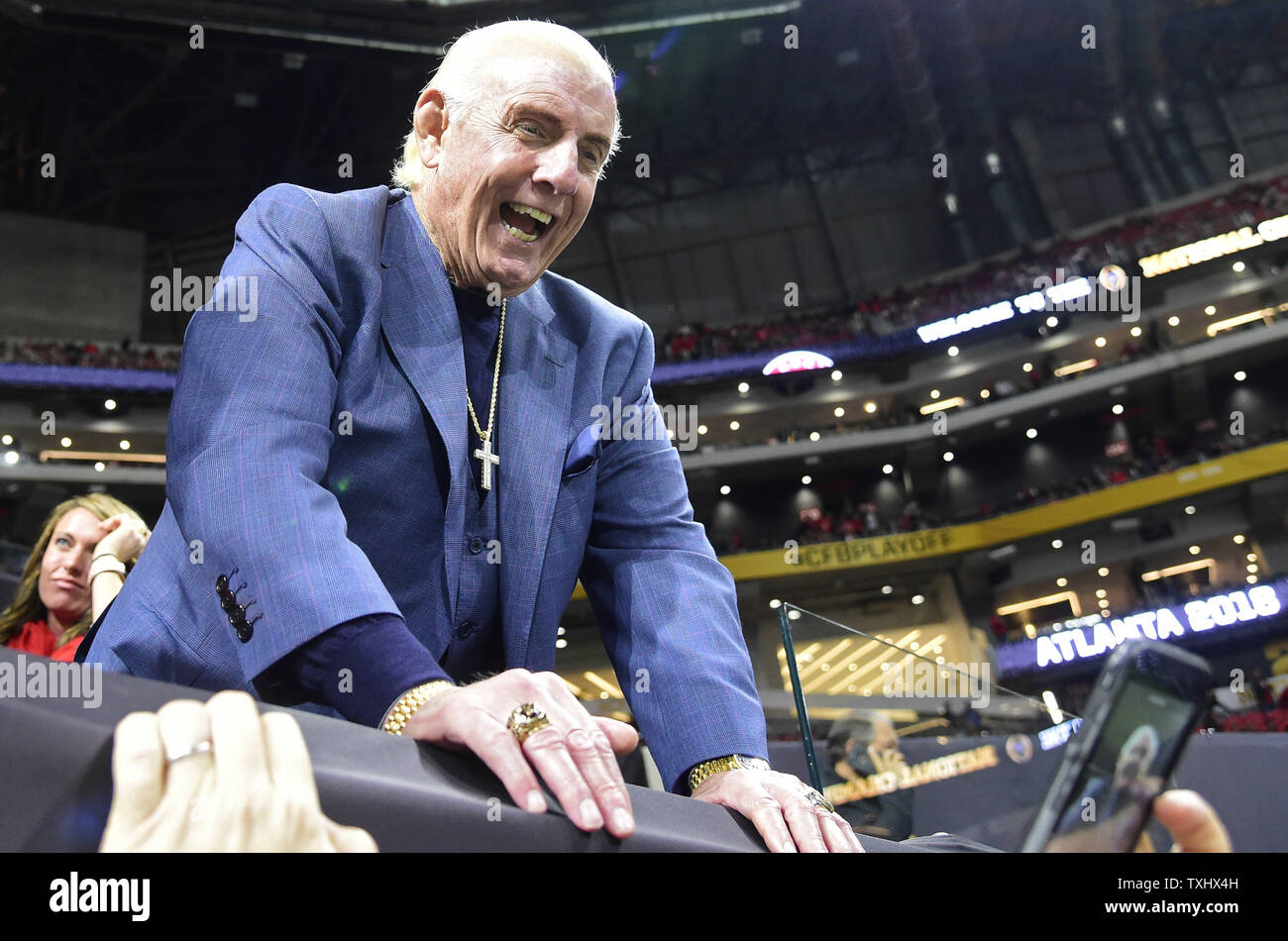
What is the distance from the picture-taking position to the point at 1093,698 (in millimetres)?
549

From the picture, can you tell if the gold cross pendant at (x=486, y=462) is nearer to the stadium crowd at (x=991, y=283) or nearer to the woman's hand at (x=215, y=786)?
the woman's hand at (x=215, y=786)

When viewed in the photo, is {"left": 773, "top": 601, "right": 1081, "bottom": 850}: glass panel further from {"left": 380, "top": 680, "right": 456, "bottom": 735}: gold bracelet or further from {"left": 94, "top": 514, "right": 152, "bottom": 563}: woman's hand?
{"left": 94, "top": 514, "right": 152, "bottom": 563}: woman's hand

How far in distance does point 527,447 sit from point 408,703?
522 mm

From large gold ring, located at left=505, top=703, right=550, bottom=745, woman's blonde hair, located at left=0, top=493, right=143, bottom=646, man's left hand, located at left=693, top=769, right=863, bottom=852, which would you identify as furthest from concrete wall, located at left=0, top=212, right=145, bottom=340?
large gold ring, located at left=505, top=703, right=550, bottom=745

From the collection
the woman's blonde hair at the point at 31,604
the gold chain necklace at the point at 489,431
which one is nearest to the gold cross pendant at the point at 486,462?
the gold chain necklace at the point at 489,431

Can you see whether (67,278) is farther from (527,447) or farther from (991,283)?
(527,447)

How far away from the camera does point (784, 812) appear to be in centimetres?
88

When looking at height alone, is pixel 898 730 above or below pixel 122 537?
below

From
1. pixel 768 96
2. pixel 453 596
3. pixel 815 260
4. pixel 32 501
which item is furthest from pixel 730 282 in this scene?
pixel 453 596

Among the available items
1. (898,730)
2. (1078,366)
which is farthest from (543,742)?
(1078,366)

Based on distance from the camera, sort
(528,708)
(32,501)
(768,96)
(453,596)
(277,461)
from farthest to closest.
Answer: (768,96) → (32,501) → (453,596) → (277,461) → (528,708)

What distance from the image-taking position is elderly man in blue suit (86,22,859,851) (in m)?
0.82
